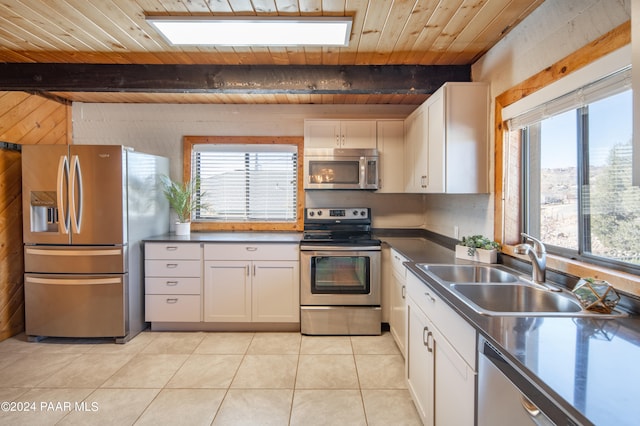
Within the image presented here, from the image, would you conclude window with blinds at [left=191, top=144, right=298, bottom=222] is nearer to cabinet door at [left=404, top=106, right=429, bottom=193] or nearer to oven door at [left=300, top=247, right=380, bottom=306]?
oven door at [left=300, top=247, right=380, bottom=306]

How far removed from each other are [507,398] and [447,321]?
454mm

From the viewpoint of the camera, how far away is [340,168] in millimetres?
3371

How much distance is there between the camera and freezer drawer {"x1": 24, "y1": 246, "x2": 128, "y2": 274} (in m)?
2.87

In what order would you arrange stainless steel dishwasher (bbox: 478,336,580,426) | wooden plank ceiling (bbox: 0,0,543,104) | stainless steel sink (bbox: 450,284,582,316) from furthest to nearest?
wooden plank ceiling (bbox: 0,0,543,104) < stainless steel sink (bbox: 450,284,582,316) < stainless steel dishwasher (bbox: 478,336,580,426)

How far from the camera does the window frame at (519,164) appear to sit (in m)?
1.34

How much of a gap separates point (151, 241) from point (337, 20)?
2559 millimetres

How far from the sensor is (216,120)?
3.79 meters

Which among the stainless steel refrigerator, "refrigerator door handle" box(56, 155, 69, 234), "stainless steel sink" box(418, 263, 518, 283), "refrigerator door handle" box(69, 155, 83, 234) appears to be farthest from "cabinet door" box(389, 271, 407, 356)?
"refrigerator door handle" box(56, 155, 69, 234)

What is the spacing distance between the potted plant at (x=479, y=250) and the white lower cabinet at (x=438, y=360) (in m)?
0.49

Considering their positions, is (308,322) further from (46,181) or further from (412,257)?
(46,181)

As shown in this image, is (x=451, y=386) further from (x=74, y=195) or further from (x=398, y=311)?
(x=74, y=195)

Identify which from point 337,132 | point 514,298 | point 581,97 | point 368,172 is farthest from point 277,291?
point 581,97

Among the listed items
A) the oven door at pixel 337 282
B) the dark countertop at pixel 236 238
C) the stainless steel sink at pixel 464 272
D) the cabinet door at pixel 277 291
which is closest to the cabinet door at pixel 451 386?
the stainless steel sink at pixel 464 272

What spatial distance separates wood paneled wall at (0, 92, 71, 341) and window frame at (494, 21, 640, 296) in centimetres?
417
